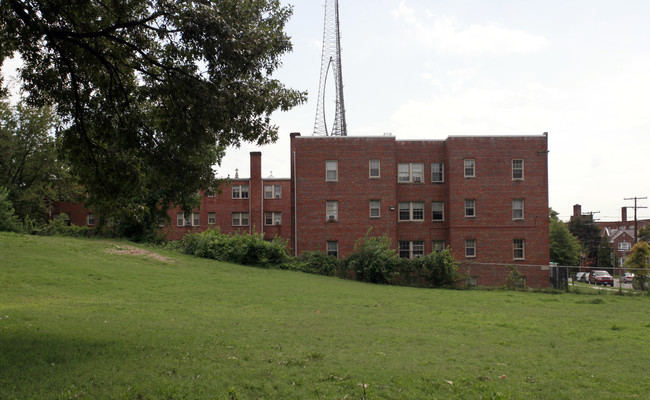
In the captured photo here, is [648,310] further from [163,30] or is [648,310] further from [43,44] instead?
[43,44]

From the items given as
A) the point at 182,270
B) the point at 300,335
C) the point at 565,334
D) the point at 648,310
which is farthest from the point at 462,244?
the point at 300,335

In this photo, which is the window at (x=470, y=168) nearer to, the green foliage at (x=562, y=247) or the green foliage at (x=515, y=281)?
the green foliage at (x=515, y=281)

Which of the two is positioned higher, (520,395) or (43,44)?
(43,44)

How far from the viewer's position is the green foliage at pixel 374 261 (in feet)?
114

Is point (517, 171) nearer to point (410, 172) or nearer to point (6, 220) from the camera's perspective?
point (410, 172)

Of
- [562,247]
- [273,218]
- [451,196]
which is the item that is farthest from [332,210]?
[562,247]

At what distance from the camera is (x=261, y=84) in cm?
1109

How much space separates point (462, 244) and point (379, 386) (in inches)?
1318

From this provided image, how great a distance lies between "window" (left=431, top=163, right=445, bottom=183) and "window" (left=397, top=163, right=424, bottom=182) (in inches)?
36.6

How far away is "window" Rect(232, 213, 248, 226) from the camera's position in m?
61.4

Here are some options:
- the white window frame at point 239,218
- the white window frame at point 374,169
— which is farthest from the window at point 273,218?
the white window frame at point 374,169

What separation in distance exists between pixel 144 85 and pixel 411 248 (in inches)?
1254

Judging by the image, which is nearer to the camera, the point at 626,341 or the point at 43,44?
the point at 43,44

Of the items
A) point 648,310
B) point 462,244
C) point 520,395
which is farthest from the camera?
point 462,244
